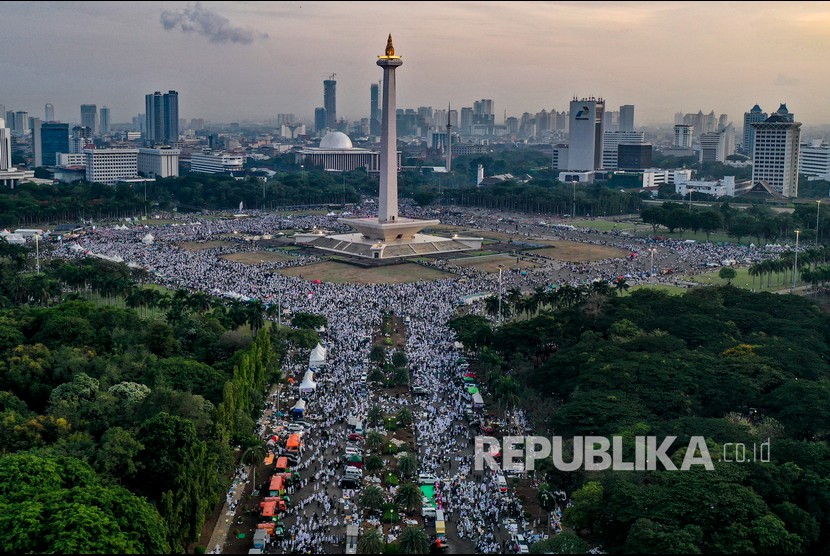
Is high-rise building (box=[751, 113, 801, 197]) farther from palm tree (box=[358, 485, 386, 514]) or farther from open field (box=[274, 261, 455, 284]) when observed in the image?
palm tree (box=[358, 485, 386, 514])

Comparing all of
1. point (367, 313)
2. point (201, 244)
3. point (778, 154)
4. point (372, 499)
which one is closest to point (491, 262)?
point (367, 313)

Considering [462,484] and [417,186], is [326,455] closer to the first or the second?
[462,484]

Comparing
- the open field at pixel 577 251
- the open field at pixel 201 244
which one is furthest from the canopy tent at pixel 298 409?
the open field at pixel 201 244

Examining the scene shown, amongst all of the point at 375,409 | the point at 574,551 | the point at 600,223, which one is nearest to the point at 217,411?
the point at 375,409

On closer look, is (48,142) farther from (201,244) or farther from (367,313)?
(367,313)

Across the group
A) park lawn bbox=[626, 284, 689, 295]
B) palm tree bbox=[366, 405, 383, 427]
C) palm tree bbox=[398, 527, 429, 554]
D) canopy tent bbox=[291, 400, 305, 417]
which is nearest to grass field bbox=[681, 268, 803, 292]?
park lawn bbox=[626, 284, 689, 295]

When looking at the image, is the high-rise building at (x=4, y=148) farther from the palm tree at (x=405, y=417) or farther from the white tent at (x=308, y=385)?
the palm tree at (x=405, y=417)
